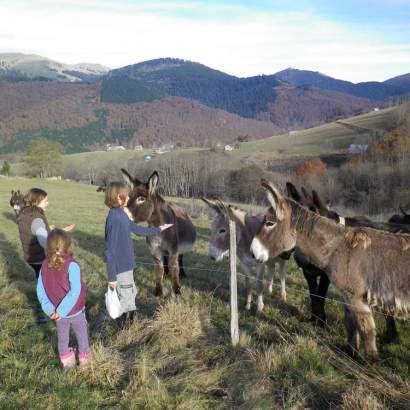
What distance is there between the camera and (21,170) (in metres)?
90.1

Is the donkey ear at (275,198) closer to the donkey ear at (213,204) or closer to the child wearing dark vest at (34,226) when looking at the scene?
the donkey ear at (213,204)

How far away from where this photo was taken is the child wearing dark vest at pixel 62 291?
4.53 metres

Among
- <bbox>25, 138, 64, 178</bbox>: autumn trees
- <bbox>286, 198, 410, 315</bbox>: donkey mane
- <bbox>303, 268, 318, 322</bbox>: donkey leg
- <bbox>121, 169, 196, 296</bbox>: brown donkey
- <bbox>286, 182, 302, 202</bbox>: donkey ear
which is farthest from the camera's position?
<bbox>25, 138, 64, 178</bbox>: autumn trees

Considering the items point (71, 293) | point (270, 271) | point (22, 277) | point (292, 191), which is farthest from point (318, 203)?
point (22, 277)

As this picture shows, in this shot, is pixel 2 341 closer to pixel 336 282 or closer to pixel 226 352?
pixel 226 352

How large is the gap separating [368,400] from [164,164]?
81279 millimetres

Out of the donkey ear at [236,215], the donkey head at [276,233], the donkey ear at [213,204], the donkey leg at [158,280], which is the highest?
the donkey head at [276,233]

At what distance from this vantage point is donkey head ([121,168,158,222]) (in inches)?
294

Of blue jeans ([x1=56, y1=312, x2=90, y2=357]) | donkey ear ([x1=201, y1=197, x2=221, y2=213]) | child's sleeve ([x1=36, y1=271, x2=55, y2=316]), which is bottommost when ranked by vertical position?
blue jeans ([x1=56, y1=312, x2=90, y2=357])

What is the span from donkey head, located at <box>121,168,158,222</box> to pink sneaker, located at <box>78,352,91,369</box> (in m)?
3.16

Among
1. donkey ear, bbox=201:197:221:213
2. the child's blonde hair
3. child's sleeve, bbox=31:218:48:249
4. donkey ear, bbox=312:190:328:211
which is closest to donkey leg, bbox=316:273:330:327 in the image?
donkey ear, bbox=312:190:328:211

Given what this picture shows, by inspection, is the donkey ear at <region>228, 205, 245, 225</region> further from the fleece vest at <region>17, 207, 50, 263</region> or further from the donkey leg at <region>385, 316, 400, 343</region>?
the fleece vest at <region>17, 207, 50, 263</region>

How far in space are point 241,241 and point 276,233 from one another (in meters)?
2.45

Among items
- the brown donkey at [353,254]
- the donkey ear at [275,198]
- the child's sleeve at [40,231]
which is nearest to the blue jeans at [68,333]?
the child's sleeve at [40,231]
